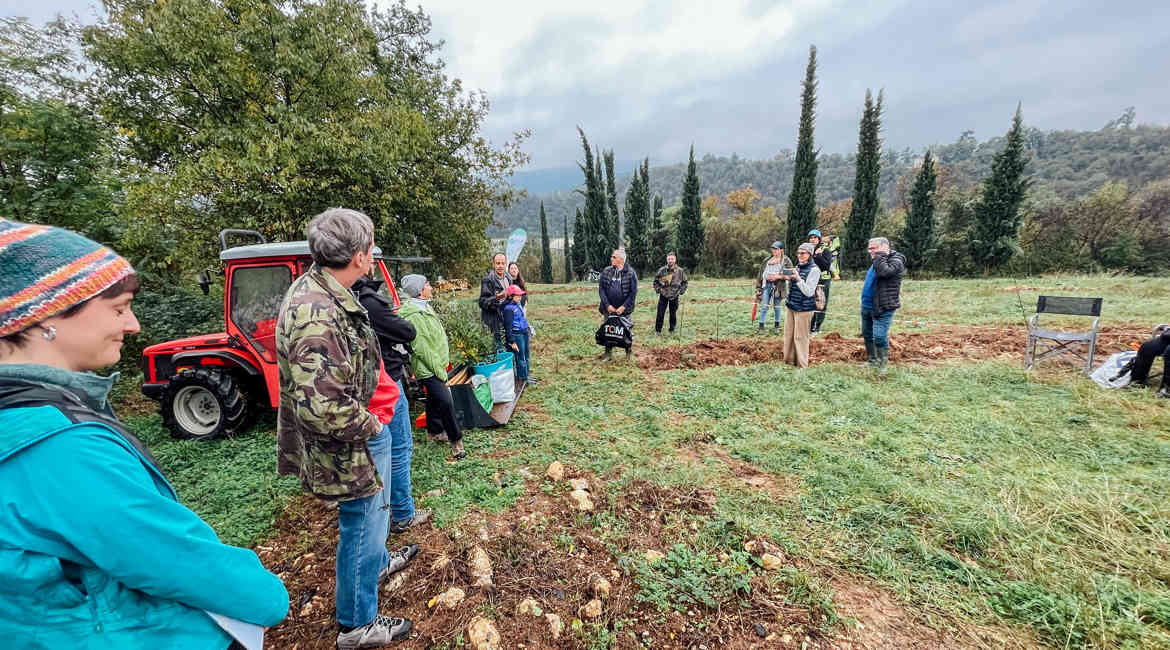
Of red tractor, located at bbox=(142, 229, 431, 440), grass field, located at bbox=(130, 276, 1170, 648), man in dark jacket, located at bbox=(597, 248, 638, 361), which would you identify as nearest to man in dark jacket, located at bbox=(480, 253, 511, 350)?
grass field, located at bbox=(130, 276, 1170, 648)

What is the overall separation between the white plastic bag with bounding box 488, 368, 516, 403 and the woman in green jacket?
0.85m

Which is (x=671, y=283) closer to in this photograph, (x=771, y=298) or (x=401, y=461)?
(x=771, y=298)

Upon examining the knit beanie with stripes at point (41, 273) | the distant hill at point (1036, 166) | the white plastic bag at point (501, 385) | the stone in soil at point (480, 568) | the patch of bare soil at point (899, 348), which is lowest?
the stone in soil at point (480, 568)

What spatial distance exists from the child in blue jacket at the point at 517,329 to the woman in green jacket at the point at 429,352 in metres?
1.85

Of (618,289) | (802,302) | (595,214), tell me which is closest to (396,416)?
(618,289)

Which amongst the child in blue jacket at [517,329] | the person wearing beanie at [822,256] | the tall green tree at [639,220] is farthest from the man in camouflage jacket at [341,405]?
the tall green tree at [639,220]

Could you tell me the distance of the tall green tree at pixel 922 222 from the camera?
69.2ft

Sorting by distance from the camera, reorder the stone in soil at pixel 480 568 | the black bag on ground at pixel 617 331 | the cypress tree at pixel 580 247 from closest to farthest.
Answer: the stone in soil at pixel 480 568 < the black bag on ground at pixel 617 331 < the cypress tree at pixel 580 247

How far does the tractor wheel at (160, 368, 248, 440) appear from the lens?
4.16 m

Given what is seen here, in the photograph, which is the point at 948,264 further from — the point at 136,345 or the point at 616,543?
the point at 136,345

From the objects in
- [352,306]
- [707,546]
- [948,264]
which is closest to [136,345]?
[352,306]

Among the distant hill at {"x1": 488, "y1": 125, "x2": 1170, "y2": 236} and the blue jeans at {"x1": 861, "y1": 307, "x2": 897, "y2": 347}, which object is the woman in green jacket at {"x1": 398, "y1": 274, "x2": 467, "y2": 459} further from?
the distant hill at {"x1": 488, "y1": 125, "x2": 1170, "y2": 236}

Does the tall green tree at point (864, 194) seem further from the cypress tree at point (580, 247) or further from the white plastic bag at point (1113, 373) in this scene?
the white plastic bag at point (1113, 373)

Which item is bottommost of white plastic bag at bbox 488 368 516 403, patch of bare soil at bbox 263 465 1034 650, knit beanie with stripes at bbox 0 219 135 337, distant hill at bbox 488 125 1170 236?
patch of bare soil at bbox 263 465 1034 650
